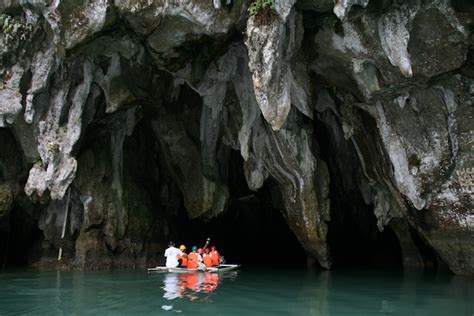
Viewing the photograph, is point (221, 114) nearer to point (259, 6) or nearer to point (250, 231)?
point (259, 6)

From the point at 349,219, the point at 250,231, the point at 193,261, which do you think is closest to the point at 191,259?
the point at 193,261

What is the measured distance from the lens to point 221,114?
679 inches

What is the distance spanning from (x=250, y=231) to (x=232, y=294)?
20.8m

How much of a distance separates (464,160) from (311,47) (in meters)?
5.16

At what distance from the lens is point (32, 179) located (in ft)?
49.5

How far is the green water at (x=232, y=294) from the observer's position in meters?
A: 9.65

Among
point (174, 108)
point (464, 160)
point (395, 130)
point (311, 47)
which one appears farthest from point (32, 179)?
point (464, 160)

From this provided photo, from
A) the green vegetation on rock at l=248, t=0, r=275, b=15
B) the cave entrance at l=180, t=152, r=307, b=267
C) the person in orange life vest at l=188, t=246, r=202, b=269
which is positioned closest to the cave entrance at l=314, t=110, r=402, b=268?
the cave entrance at l=180, t=152, r=307, b=267

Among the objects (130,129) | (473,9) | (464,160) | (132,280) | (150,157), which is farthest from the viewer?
(150,157)

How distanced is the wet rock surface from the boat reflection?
3597mm

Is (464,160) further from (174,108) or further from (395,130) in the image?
(174,108)

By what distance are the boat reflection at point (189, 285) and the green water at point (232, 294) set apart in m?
0.02

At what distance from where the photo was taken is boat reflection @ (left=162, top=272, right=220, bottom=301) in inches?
441

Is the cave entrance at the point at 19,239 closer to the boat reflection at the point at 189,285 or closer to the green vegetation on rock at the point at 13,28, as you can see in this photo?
the boat reflection at the point at 189,285
